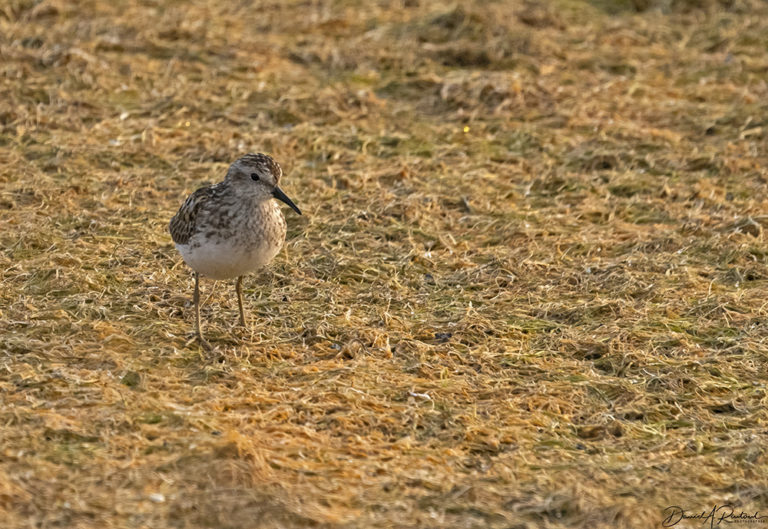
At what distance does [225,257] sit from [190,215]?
48cm

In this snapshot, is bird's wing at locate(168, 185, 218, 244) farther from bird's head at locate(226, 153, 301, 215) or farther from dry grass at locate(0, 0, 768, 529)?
dry grass at locate(0, 0, 768, 529)

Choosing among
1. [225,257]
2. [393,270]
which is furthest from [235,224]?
[393,270]

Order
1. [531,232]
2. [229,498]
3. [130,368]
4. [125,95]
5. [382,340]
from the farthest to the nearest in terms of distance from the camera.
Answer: [125,95] < [531,232] < [382,340] < [130,368] < [229,498]

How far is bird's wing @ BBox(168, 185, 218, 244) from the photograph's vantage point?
742 cm

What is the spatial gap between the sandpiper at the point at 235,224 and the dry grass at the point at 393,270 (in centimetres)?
55

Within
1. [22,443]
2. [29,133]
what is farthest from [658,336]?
Answer: [29,133]

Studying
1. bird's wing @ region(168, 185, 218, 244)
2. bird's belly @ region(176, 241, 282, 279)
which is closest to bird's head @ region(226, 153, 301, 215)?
bird's wing @ region(168, 185, 218, 244)

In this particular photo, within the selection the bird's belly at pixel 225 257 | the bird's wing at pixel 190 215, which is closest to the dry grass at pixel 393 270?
the bird's belly at pixel 225 257

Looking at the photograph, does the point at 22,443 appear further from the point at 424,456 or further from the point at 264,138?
the point at 264,138

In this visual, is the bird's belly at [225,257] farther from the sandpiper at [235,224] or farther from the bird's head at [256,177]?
the bird's head at [256,177]

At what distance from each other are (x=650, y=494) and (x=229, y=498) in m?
2.14

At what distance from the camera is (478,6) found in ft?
47.5

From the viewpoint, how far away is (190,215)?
7.47 meters

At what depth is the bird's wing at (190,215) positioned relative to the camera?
24.3 feet
